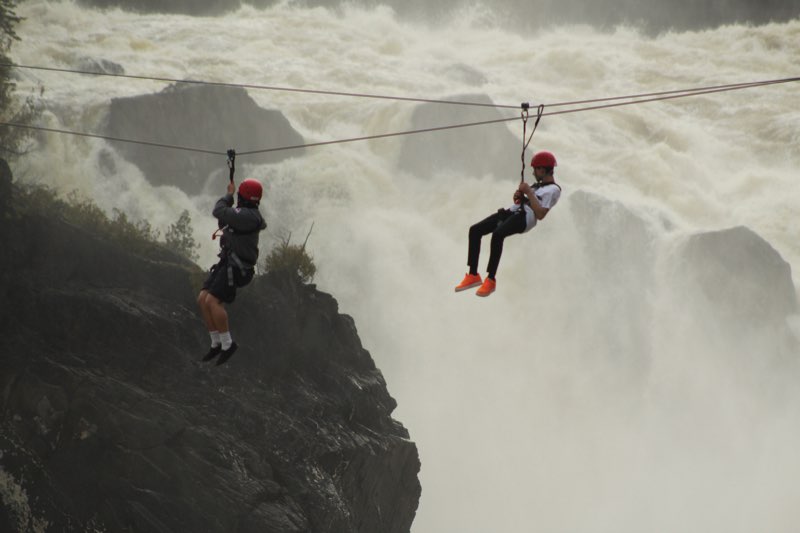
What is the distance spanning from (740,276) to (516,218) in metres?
87.5

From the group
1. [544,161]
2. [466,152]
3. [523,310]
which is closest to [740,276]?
[523,310]

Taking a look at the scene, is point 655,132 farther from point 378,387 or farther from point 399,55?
point 378,387

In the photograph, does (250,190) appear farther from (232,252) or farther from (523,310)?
(523,310)

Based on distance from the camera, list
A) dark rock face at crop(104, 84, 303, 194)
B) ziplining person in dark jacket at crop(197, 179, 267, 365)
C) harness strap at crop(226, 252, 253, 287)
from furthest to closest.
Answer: dark rock face at crop(104, 84, 303, 194)
harness strap at crop(226, 252, 253, 287)
ziplining person in dark jacket at crop(197, 179, 267, 365)

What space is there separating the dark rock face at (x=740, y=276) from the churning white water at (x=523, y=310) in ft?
6.95

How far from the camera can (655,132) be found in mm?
119938

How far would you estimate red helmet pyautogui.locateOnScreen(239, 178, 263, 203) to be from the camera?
1675 cm

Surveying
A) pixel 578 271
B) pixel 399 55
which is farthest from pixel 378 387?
pixel 399 55

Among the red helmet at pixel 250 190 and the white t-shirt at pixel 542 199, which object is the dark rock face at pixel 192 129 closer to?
the red helmet at pixel 250 190

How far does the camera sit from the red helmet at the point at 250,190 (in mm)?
16750

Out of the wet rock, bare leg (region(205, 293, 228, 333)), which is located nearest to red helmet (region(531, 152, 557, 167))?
bare leg (region(205, 293, 228, 333))

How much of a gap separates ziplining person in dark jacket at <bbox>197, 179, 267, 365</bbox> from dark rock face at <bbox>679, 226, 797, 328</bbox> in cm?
8515

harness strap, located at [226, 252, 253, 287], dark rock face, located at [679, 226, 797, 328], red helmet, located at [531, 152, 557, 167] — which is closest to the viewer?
harness strap, located at [226, 252, 253, 287]

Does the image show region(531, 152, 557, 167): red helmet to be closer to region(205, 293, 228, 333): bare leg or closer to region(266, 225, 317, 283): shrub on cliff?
region(205, 293, 228, 333): bare leg
